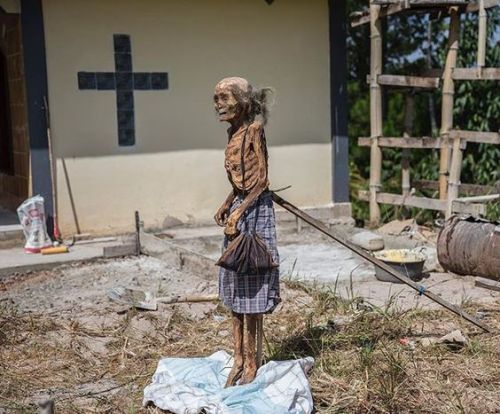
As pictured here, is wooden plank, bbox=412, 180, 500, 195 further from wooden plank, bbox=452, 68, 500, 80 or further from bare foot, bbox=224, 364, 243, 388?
bare foot, bbox=224, 364, 243, 388

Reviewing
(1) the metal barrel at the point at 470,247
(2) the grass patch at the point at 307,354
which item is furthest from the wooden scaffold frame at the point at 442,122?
(2) the grass patch at the point at 307,354

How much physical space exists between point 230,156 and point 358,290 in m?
2.72

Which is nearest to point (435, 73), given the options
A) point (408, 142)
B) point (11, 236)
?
point (408, 142)

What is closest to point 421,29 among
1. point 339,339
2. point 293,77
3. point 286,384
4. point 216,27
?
point 293,77

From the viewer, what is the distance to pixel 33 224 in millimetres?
7672

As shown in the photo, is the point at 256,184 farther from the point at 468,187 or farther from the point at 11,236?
the point at 468,187

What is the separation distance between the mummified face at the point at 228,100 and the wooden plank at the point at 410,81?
5.12 metres

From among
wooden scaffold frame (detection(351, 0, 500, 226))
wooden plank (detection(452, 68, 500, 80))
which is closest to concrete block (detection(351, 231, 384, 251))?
wooden scaffold frame (detection(351, 0, 500, 226))

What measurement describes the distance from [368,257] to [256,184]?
1.04 meters

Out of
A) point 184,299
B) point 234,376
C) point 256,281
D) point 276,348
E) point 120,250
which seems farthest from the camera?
point 120,250

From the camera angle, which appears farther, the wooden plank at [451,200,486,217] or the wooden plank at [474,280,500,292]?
the wooden plank at [451,200,486,217]

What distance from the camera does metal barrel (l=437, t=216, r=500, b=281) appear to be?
6.38 m

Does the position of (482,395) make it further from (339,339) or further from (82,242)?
(82,242)

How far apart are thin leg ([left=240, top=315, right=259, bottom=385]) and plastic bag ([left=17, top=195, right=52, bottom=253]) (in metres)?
4.30
